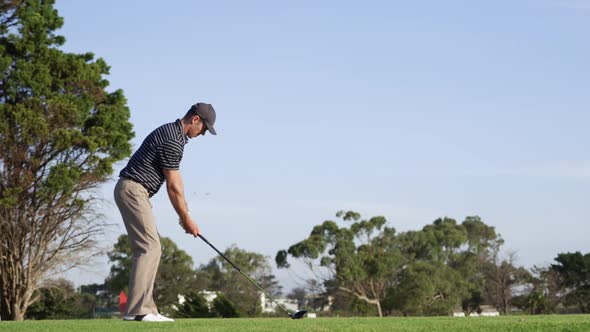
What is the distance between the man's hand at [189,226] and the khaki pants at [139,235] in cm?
35

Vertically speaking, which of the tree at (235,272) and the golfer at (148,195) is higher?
the tree at (235,272)

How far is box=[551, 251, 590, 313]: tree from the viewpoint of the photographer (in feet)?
195

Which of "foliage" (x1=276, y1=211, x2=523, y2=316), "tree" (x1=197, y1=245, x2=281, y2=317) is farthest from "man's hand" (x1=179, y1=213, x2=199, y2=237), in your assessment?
"tree" (x1=197, y1=245, x2=281, y2=317)

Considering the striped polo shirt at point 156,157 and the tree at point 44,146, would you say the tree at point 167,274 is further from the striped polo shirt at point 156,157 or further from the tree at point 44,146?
the striped polo shirt at point 156,157

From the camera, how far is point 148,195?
9.10 metres

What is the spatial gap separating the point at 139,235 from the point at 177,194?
63 cm

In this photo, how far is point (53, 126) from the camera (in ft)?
110

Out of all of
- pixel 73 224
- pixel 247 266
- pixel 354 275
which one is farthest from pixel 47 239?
pixel 247 266

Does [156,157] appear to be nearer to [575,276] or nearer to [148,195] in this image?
[148,195]

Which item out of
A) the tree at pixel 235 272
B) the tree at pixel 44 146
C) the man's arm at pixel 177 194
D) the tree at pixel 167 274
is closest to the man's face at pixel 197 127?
the man's arm at pixel 177 194

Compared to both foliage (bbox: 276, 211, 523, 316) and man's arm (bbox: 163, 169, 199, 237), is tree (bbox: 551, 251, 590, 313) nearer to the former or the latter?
foliage (bbox: 276, 211, 523, 316)

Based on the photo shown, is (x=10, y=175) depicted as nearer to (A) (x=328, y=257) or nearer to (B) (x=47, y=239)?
(B) (x=47, y=239)

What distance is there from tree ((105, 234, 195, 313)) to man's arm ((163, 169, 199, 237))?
65302 millimetres

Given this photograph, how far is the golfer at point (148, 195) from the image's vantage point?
8.91m
